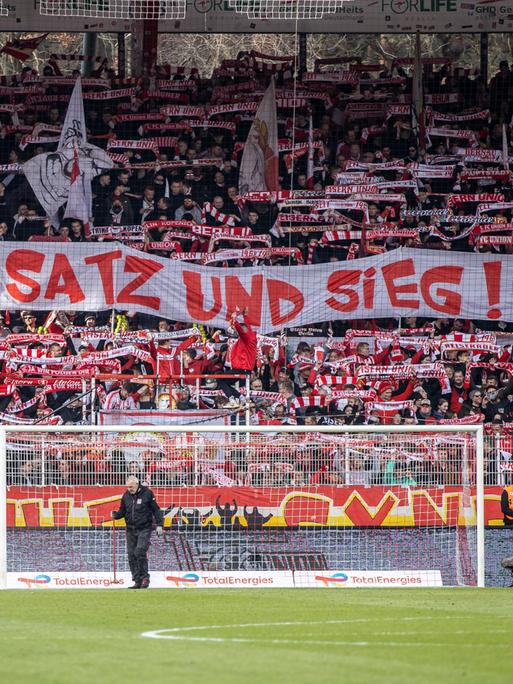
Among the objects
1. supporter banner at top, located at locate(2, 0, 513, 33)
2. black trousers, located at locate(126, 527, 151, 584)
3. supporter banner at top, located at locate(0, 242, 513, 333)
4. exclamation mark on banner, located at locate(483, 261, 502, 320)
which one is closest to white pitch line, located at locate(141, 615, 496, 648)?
black trousers, located at locate(126, 527, 151, 584)

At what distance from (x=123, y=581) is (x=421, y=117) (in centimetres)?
1241

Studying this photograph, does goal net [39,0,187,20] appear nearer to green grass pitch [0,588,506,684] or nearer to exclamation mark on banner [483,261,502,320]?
exclamation mark on banner [483,261,502,320]

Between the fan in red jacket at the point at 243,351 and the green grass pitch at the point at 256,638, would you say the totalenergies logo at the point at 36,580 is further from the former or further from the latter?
the fan in red jacket at the point at 243,351

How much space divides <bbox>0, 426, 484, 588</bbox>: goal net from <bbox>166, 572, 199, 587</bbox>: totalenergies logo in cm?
3

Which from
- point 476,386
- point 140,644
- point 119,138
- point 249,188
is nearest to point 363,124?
point 249,188

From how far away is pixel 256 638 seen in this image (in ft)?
30.5

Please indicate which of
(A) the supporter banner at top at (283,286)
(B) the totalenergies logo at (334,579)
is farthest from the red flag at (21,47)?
(B) the totalenergies logo at (334,579)

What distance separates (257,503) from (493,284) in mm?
7533

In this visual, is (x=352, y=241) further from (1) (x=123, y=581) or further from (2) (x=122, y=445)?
(1) (x=123, y=581)

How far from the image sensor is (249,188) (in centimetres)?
2395

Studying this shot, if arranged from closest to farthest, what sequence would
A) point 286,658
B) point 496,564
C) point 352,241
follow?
1. point 286,658
2. point 496,564
3. point 352,241

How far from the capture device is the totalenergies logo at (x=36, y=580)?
15836 millimetres

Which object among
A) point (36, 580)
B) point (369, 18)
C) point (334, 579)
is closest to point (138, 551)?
point (36, 580)

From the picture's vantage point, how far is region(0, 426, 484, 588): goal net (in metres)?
16.3
